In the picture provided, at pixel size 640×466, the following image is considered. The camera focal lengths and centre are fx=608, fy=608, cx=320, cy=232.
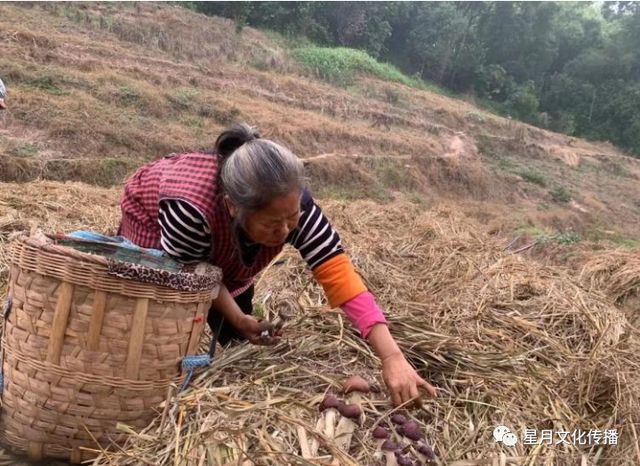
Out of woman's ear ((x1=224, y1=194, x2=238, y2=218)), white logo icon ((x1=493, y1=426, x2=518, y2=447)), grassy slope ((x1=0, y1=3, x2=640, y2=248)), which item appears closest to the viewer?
woman's ear ((x1=224, y1=194, x2=238, y2=218))

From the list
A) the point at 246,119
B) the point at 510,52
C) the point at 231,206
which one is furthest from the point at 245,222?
the point at 510,52

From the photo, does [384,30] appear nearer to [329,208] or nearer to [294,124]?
[294,124]

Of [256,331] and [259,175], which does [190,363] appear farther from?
[259,175]

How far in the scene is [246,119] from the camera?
1272cm

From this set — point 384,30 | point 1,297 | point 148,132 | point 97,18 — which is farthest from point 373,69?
point 1,297

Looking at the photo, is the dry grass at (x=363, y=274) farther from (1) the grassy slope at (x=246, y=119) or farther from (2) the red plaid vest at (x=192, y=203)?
(2) the red plaid vest at (x=192, y=203)

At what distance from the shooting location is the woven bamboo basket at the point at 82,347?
1657 mm

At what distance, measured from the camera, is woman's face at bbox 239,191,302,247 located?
1.66 meters

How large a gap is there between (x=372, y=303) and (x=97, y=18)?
16.8 metres

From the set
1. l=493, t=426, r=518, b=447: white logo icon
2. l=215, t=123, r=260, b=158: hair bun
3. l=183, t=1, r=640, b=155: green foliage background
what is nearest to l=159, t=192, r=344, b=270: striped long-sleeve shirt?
l=215, t=123, r=260, b=158: hair bun

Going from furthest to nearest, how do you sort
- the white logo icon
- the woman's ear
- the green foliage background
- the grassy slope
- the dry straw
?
1. the green foliage background
2. the grassy slope
3. the white logo icon
4. the woman's ear
5. the dry straw

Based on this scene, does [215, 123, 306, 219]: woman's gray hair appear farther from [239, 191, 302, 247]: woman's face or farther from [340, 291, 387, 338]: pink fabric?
[340, 291, 387, 338]: pink fabric

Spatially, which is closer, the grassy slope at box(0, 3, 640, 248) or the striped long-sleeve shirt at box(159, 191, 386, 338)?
the striped long-sleeve shirt at box(159, 191, 386, 338)

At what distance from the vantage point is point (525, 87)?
116 feet
